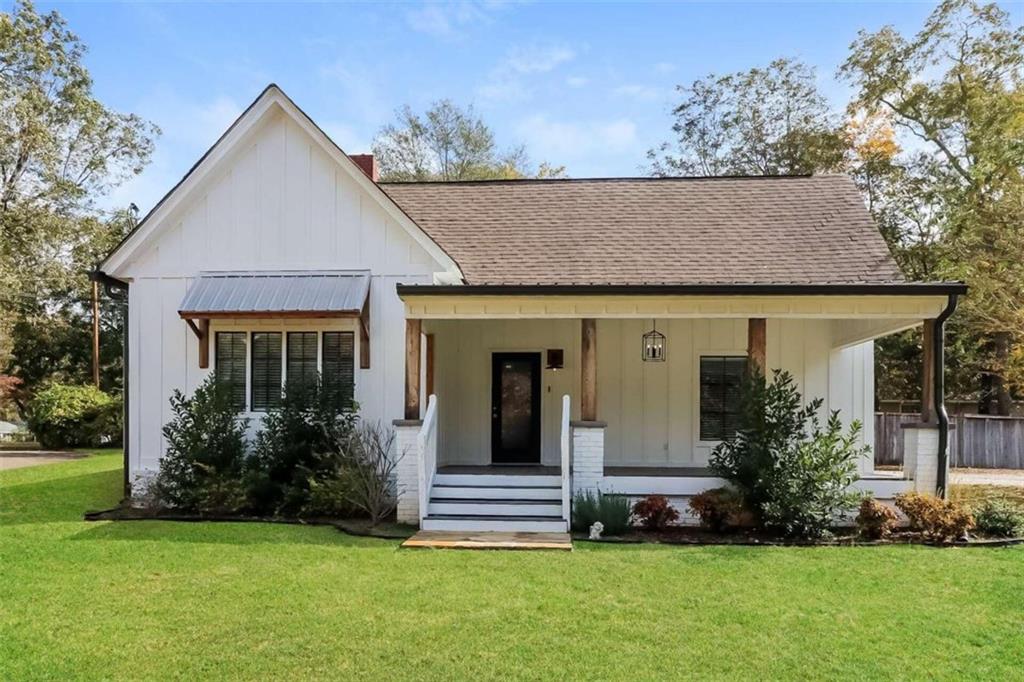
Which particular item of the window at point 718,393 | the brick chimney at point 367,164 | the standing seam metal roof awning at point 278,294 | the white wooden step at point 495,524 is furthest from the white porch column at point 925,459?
the brick chimney at point 367,164

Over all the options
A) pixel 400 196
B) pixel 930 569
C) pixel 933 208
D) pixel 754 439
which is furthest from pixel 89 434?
pixel 933 208

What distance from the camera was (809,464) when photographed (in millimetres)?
8195

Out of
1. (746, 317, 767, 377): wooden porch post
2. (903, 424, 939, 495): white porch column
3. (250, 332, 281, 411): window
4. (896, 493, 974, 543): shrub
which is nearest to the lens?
(896, 493, 974, 543): shrub

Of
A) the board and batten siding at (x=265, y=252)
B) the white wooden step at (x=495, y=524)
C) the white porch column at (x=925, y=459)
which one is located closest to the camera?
the white wooden step at (x=495, y=524)

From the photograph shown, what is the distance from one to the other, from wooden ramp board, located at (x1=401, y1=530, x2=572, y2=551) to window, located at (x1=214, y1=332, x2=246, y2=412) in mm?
4055

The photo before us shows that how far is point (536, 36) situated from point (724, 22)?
381cm

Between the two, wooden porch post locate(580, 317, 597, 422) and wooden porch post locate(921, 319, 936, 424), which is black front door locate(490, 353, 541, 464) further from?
wooden porch post locate(921, 319, 936, 424)

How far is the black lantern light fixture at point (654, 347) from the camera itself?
11.8m

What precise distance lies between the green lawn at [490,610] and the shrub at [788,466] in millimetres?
612

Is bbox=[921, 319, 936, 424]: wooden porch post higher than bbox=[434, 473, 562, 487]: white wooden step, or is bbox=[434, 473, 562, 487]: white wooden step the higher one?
bbox=[921, 319, 936, 424]: wooden porch post

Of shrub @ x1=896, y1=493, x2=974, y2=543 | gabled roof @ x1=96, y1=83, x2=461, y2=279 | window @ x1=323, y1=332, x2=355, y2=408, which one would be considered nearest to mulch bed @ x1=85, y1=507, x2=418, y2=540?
window @ x1=323, y1=332, x2=355, y2=408

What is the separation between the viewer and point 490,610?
18.0 feet

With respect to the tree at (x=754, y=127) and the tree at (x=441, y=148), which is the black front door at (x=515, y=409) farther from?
the tree at (x=441, y=148)

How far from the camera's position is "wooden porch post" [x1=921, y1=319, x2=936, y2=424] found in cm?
889
